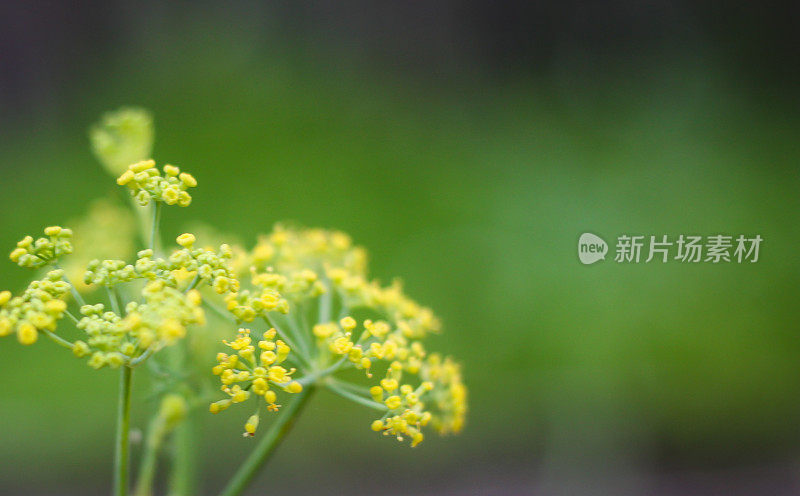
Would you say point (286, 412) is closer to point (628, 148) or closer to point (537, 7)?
point (628, 148)

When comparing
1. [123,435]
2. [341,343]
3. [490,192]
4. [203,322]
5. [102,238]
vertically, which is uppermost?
[490,192]

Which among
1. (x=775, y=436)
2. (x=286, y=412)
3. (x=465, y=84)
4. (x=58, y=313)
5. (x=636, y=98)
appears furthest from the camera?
(x=465, y=84)

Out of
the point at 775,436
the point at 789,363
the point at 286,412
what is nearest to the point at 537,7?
the point at 789,363

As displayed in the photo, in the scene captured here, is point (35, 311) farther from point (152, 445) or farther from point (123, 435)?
point (152, 445)

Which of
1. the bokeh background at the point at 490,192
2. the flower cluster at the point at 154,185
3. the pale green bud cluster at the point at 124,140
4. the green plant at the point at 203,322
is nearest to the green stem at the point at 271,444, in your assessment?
the green plant at the point at 203,322

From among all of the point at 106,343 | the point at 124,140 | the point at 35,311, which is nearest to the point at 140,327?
the point at 106,343

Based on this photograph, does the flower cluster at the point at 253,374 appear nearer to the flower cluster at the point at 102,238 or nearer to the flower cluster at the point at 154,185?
the flower cluster at the point at 154,185
